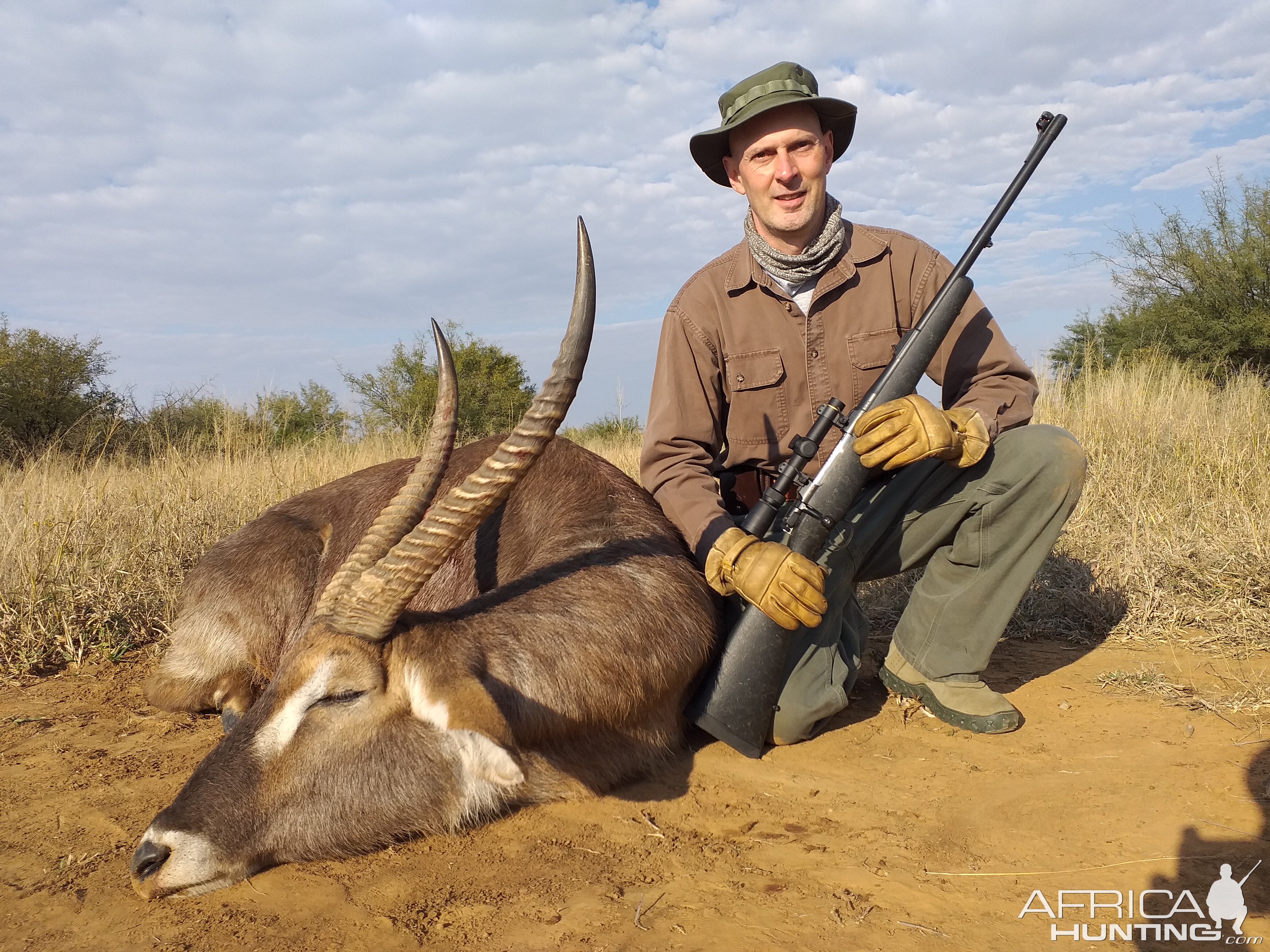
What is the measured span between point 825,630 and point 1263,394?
26.4 ft

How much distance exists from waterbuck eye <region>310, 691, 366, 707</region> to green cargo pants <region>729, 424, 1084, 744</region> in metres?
1.46

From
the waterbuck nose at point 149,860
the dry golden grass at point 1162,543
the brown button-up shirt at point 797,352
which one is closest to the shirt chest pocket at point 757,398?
the brown button-up shirt at point 797,352

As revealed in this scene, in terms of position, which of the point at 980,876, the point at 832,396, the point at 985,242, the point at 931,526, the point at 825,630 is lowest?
the point at 980,876

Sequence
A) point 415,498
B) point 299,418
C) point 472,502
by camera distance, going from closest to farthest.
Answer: point 472,502
point 415,498
point 299,418

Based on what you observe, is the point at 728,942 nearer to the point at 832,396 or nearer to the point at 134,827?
the point at 134,827

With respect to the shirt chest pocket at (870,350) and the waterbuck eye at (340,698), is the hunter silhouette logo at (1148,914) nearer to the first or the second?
the waterbuck eye at (340,698)

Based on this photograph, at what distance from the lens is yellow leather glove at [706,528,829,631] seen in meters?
2.80

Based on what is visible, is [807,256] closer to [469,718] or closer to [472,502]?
[472,502]

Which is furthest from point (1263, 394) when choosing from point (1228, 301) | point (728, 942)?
point (728, 942)

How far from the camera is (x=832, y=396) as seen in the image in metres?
3.68

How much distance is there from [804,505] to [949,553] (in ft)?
2.60

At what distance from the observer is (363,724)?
7.86ft

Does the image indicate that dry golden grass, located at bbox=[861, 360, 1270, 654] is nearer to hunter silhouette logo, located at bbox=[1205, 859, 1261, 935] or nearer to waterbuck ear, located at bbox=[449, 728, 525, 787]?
hunter silhouette logo, located at bbox=[1205, 859, 1261, 935]

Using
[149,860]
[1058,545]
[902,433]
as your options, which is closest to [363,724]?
[149,860]
